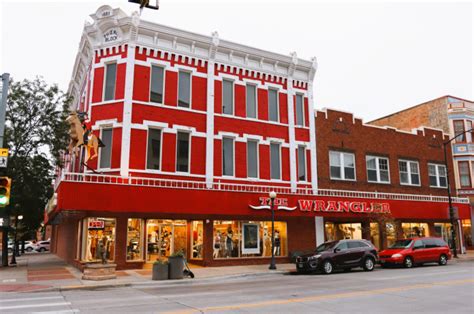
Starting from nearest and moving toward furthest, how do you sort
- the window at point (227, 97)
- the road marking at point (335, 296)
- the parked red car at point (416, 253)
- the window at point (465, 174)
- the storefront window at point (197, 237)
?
the road marking at point (335, 296), the parked red car at point (416, 253), the storefront window at point (197, 237), the window at point (227, 97), the window at point (465, 174)

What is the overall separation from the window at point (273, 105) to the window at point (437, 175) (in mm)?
15199

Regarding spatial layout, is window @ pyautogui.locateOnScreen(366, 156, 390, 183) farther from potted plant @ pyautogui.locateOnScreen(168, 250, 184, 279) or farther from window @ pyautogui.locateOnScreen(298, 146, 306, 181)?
potted plant @ pyautogui.locateOnScreen(168, 250, 184, 279)

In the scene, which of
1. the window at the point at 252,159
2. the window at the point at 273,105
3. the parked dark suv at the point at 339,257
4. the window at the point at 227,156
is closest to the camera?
the parked dark suv at the point at 339,257

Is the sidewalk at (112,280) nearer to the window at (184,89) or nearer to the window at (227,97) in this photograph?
the window at (184,89)

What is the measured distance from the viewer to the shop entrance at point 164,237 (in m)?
20.9

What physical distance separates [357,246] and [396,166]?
12.4 metres

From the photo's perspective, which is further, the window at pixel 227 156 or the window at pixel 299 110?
the window at pixel 299 110

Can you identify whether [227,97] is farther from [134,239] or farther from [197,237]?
[134,239]

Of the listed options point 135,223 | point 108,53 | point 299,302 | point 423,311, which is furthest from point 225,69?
point 423,311

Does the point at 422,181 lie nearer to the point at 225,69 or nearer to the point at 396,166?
the point at 396,166

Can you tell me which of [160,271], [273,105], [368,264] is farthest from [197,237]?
[273,105]

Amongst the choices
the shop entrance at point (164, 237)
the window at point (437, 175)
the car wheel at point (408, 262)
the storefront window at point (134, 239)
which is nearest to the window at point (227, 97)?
the shop entrance at point (164, 237)

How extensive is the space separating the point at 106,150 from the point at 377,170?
1924 cm

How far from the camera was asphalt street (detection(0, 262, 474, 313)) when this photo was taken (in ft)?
32.5
